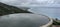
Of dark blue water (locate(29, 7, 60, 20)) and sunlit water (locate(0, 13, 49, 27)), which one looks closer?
sunlit water (locate(0, 13, 49, 27))

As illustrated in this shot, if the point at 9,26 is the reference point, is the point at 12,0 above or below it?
above

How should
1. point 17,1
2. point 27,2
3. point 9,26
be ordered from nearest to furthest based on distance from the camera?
point 9,26
point 17,1
point 27,2

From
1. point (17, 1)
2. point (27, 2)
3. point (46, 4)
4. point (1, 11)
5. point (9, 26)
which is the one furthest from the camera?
point (46, 4)

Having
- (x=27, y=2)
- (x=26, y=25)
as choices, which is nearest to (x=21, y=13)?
(x=26, y=25)

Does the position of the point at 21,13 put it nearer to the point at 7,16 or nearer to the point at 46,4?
the point at 7,16

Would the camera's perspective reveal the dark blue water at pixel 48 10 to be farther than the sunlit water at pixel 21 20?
Yes

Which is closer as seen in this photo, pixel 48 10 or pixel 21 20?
pixel 21 20

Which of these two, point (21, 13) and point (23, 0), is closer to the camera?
point (21, 13)

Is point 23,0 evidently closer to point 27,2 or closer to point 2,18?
point 27,2

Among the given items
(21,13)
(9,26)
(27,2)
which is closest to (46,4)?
(27,2)
